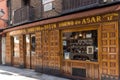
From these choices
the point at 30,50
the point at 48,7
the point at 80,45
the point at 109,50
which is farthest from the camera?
the point at 30,50

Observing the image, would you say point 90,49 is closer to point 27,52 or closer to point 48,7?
point 48,7

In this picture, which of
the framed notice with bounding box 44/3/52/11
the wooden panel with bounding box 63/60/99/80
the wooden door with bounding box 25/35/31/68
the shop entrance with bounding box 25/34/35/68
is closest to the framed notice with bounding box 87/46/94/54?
the wooden panel with bounding box 63/60/99/80

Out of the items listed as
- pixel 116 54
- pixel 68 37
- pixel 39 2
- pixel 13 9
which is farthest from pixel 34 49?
pixel 116 54

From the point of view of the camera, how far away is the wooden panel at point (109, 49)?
1138 cm

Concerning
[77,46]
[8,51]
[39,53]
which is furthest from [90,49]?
[8,51]

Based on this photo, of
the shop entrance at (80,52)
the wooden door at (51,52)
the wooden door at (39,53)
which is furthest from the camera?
the wooden door at (39,53)

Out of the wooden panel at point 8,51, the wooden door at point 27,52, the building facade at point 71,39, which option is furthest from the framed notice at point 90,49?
the wooden panel at point 8,51

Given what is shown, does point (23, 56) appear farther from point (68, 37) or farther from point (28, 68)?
point (68, 37)

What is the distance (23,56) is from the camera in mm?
20406

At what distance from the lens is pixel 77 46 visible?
14.2 metres

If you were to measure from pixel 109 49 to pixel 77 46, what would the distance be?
274 centimetres

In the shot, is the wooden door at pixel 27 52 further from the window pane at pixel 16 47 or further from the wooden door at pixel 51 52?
the wooden door at pixel 51 52

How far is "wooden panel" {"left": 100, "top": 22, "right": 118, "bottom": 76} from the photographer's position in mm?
11375

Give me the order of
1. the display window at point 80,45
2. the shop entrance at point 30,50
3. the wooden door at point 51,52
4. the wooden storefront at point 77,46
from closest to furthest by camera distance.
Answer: the wooden storefront at point 77,46
the display window at point 80,45
the wooden door at point 51,52
the shop entrance at point 30,50
